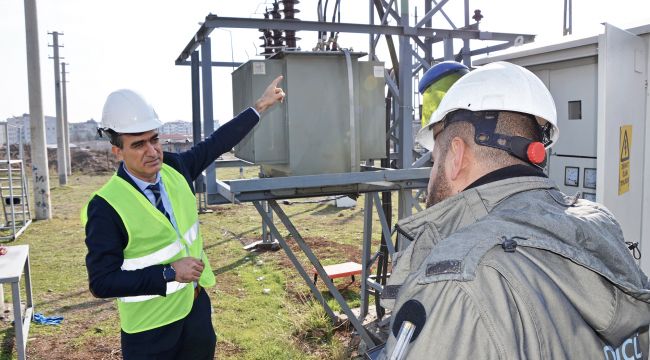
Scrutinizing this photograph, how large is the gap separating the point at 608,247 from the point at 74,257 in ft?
30.3

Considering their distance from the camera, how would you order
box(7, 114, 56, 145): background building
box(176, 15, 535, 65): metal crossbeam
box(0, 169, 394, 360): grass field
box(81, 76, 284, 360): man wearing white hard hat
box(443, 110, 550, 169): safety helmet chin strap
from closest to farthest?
box(443, 110, 550, 169): safety helmet chin strap, box(81, 76, 284, 360): man wearing white hard hat, box(176, 15, 535, 65): metal crossbeam, box(0, 169, 394, 360): grass field, box(7, 114, 56, 145): background building

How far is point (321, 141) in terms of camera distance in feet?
11.5

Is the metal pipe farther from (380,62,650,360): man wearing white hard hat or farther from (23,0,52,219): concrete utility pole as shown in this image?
(23,0,52,219): concrete utility pole

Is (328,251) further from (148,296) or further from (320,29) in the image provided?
(148,296)

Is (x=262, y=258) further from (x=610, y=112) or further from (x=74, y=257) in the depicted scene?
(x=610, y=112)

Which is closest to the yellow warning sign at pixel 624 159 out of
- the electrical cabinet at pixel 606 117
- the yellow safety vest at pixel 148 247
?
the electrical cabinet at pixel 606 117

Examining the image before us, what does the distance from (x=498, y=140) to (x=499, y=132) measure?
0.03 m

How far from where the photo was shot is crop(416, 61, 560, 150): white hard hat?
1.20 meters

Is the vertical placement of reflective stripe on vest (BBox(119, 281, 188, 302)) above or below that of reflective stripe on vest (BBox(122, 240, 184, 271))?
below

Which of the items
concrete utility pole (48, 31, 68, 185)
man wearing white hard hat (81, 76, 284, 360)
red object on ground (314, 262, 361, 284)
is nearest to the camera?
man wearing white hard hat (81, 76, 284, 360)

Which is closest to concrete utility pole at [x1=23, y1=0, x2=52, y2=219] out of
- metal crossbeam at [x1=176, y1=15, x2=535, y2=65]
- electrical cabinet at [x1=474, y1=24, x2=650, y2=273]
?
metal crossbeam at [x1=176, y1=15, x2=535, y2=65]

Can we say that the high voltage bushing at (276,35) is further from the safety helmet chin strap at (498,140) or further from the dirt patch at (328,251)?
the safety helmet chin strap at (498,140)

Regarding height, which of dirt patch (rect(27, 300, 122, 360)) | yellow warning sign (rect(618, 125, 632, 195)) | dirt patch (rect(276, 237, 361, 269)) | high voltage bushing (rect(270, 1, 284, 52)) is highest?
high voltage bushing (rect(270, 1, 284, 52))

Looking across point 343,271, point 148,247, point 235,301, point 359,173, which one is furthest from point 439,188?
point 235,301
